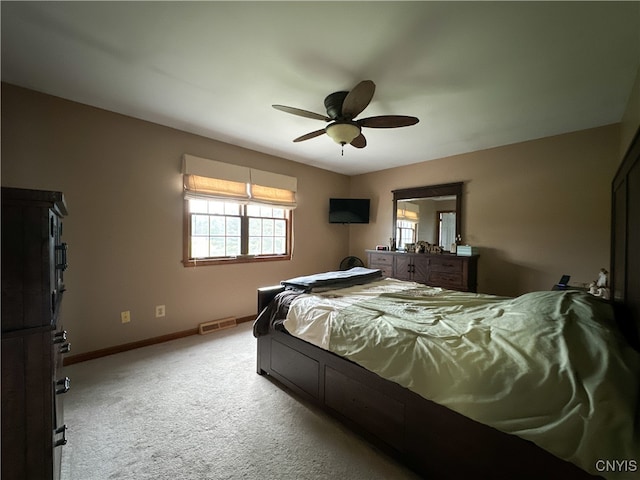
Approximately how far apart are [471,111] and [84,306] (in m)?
4.26

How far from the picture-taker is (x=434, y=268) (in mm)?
3770

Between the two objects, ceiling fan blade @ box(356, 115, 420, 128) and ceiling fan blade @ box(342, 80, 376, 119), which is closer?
ceiling fan blade @ box(342, 80, 376, 119)

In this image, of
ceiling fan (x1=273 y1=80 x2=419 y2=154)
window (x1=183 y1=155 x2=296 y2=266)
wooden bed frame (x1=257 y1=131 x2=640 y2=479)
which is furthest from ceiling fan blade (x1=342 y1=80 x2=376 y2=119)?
window (x1=183 y1=155 x2=296 y2=266)

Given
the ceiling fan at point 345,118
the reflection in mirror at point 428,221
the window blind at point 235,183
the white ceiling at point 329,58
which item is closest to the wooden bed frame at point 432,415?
the white ceiling at point 329,58

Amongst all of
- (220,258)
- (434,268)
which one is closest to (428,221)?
(434,268)

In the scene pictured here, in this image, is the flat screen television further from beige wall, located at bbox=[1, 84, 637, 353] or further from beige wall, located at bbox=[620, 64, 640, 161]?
beige wall, located at bbox=[620, 64, 640, 161]

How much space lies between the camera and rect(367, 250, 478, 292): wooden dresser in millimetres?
3526

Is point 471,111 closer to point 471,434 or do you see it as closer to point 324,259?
point 471,434

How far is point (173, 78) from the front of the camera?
211 centimetres

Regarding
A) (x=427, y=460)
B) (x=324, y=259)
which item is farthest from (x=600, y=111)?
(x=324, y=259)

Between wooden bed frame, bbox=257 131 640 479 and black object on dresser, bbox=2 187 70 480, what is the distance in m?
1.34

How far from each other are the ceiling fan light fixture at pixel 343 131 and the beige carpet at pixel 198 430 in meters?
2.18

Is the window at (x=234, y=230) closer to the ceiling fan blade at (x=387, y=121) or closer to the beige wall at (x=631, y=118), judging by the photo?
A: the ceiling fan blade at (x=387, y=121)

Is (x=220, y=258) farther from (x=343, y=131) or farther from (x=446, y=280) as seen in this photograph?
(x=446, y=280)
